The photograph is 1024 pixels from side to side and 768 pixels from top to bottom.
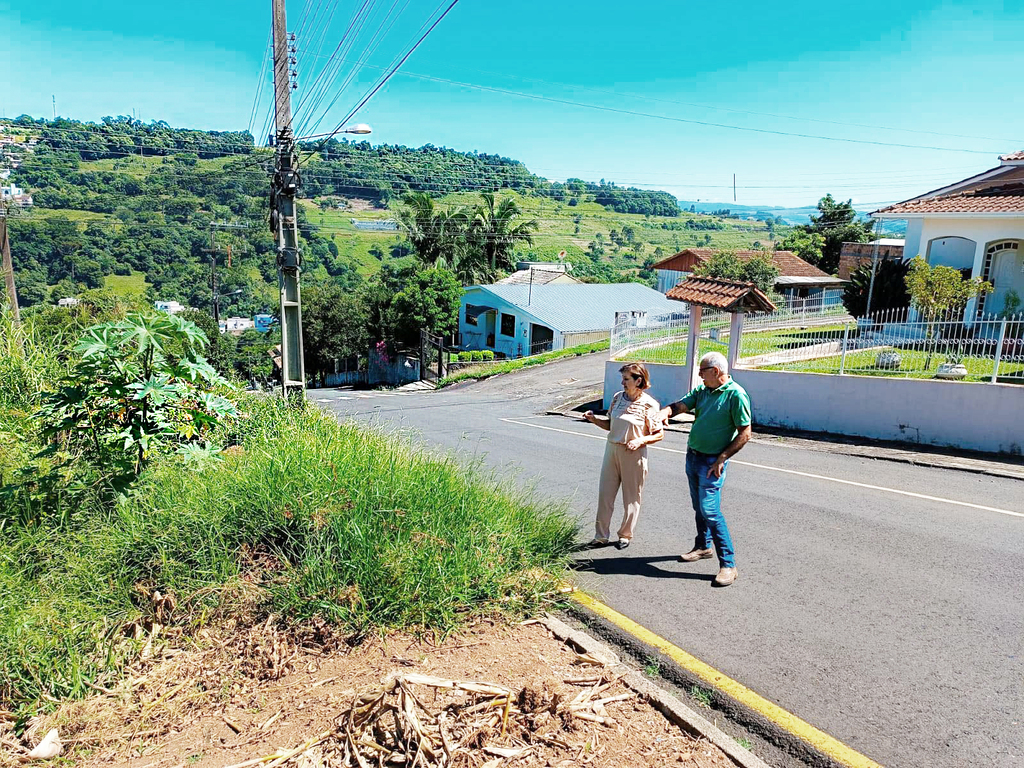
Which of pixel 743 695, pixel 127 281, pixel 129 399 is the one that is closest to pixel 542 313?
pixel 129 399

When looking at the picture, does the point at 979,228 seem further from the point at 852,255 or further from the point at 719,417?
the point at 852,255

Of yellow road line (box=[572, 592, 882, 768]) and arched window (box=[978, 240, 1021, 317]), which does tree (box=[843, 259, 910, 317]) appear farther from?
yellow road line (box=[572, 592, 882, 768])

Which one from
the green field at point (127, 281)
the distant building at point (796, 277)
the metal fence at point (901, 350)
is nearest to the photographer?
the metal fence at point (901, 350)

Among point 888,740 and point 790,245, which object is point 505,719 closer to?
point 888,740

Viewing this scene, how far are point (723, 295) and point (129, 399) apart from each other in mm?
9989

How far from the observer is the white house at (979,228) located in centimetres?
1723

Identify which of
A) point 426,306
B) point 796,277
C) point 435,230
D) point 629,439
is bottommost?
point 426,306

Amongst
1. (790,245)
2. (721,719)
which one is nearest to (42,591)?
(721,719)

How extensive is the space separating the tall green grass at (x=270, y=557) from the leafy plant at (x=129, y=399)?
34cm

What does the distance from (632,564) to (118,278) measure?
56.2 meters

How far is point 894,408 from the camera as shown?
1127 cm

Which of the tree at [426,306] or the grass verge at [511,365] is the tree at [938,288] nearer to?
the grass verge at [511,365]

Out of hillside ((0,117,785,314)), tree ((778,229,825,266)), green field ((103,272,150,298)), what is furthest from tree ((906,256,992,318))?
green field ((103,272,150,298))

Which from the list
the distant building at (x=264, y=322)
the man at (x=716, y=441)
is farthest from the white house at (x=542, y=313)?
the man at (x=716, y=441)
